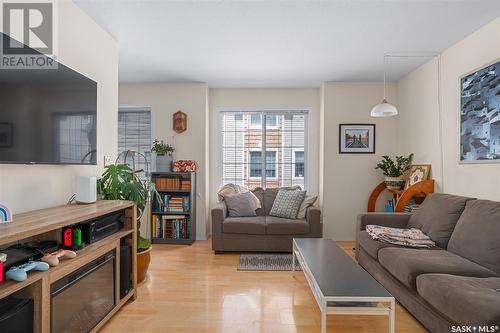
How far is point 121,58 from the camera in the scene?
12.1 ft

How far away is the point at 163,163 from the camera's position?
4641mm

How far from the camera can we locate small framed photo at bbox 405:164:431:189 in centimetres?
377

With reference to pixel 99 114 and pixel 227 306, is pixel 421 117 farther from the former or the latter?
pixel 99 114

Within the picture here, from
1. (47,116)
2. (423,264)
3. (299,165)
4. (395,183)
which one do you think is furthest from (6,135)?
(395,183)

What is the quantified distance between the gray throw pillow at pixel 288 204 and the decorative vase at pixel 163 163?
1.73m

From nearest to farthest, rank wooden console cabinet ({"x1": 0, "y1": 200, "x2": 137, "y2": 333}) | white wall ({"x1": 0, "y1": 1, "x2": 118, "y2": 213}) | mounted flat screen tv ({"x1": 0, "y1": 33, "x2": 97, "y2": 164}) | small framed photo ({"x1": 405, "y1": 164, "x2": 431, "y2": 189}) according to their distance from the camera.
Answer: wooden console cabinet ({"x1": 0, "y1": 200, "x2": 137, "y2": 333}) → mounted flat screen tv ({"x1": 0, "y1": 33, "x2": 97, "y2": 164}) → white wall ({"x1": 0, "y1": 1, "x2": 118, "y2": 213}) → small framed photo ({"x1": 405, "y1": 164, "x2": 431, "y2": 189})

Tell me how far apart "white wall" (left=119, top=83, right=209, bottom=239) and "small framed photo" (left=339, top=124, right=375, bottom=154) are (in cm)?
216

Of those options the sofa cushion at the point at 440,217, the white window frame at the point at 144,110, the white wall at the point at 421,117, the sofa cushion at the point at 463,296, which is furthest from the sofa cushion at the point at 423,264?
the white window frame at the point at 144,110

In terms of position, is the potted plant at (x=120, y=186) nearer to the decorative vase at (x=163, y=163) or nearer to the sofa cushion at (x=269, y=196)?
the decorative vase at (x=163, y=163)

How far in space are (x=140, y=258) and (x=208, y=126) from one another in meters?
2.61

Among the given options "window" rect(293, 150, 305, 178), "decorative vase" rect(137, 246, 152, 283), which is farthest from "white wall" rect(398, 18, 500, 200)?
"decorative vase" rect(137, 246, 152, 283)

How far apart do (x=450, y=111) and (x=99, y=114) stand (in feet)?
12.1

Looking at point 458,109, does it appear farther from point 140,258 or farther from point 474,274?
point 140,258

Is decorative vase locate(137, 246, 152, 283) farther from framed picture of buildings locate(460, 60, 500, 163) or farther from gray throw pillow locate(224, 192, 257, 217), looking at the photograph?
framed picture of buildings locate(460, 60, 500, 163)
